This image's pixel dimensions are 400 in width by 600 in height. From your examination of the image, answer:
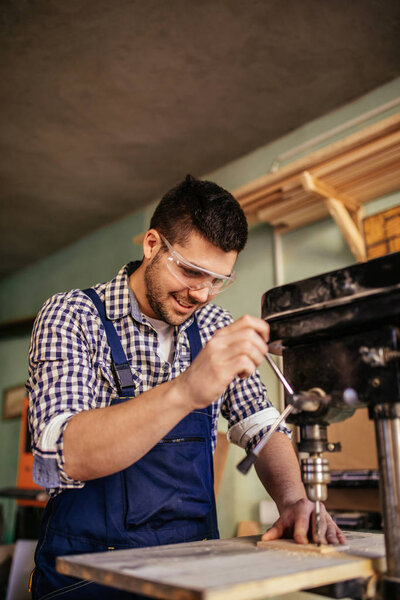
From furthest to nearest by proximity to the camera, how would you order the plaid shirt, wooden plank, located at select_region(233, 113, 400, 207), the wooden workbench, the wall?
1. the wall
2. wooden plank, located at select_region(233, 113, 400, 207)
3. the plaid shirt
4. the wooden workbench

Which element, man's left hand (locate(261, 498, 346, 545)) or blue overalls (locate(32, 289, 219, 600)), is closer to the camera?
man's left hand (locate(261, 498, 346, 545))

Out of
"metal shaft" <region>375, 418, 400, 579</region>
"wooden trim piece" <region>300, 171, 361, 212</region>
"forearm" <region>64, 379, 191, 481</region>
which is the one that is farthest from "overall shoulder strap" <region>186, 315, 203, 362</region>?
"wooden trim piece" <region>300, 171, 361, 212</region>

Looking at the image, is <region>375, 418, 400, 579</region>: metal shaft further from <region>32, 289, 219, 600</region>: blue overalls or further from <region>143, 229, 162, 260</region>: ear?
<region>143, 229, 162, 260</region>: ear

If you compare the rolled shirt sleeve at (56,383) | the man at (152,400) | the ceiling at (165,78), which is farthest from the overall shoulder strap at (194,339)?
the ceiling at (165,78)

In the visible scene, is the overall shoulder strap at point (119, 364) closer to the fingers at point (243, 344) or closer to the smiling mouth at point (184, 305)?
the smiling mouth at point (184, 305)

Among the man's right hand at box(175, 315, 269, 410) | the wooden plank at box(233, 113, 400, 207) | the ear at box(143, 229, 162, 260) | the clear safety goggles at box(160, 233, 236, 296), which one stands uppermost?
the wooden plank at box(233, 113, 400, 207)

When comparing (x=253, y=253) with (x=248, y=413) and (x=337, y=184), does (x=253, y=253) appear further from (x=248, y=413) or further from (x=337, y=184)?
(x=248, y=413)

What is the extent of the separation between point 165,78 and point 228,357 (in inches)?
91.9

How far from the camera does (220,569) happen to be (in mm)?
869

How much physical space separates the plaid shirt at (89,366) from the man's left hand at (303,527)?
0.40 meters

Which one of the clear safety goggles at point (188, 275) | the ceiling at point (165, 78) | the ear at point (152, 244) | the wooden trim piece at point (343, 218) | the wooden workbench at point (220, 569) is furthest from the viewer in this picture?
the wooden trim piece at point (343, 218)

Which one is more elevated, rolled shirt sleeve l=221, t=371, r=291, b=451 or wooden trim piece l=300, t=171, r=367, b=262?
wooden trim piece l=300, t=171, r=367, b=262

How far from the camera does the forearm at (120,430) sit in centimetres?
115

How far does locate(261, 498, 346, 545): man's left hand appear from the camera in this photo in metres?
1.17
